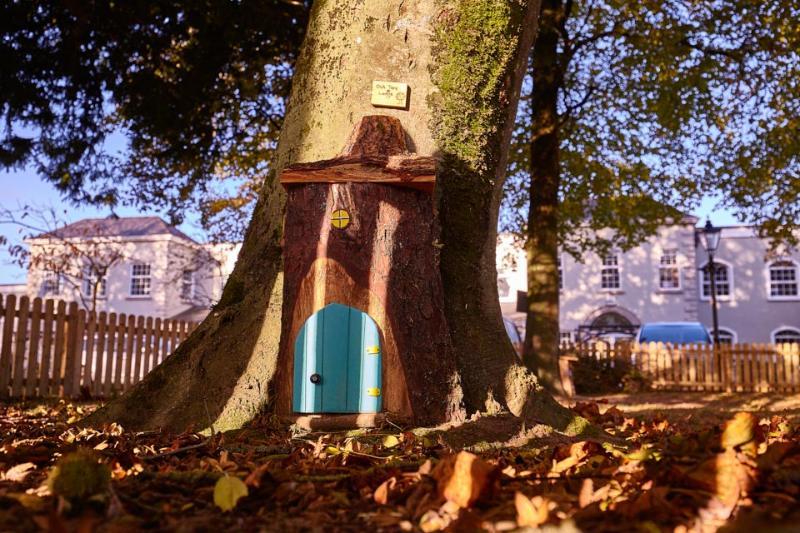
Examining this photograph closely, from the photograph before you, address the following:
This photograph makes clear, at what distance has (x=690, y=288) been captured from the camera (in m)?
35.9

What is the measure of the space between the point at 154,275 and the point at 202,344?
123 feet

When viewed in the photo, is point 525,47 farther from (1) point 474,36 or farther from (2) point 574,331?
(2) point 574,331

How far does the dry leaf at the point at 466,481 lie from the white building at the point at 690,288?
3392cm

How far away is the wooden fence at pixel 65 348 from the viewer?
985cm

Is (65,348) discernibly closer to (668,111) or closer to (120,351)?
(120,351)

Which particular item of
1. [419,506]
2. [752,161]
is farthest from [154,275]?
[419,506]

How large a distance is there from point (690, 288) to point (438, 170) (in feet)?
114

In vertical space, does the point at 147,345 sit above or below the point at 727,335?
below

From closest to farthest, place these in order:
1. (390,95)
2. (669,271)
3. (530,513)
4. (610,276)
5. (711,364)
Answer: (530,513) < (390,95) < (711,364) < (669,271) < (610,276)

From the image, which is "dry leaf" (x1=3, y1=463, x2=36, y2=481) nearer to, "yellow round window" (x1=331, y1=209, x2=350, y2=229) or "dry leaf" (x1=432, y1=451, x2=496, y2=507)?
"dry leaf" (x1=432, y1=451, x2=496, y2=507)

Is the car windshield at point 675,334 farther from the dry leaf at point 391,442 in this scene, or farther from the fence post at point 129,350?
the dry leaf at point 391,442

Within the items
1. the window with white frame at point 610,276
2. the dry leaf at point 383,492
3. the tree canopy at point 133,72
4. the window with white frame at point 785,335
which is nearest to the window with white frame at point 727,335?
the window with white frame at point 785,335

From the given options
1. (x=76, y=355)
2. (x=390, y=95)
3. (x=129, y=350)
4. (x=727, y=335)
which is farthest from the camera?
(x=727, y=335)

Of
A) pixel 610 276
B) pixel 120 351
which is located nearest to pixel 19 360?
pixel 120 351
